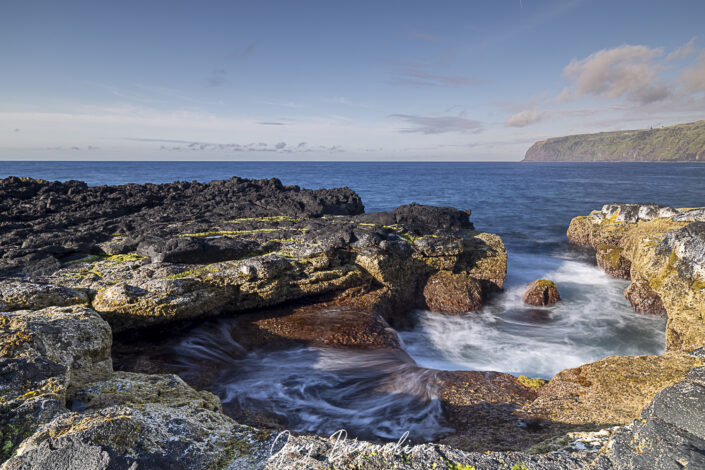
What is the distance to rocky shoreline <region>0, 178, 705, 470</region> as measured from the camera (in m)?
2.86

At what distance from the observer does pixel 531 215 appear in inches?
1398

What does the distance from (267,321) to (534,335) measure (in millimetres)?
8562

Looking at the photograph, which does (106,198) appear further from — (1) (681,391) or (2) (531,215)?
(2) (531,215)

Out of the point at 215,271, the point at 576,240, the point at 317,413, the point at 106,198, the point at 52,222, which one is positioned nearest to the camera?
the point at 317,413

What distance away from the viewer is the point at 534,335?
1163 centimetres

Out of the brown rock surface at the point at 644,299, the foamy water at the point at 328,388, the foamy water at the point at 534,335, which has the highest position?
the brown rock surface at the point at 644,299

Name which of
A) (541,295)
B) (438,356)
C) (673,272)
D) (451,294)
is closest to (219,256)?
(438,356)

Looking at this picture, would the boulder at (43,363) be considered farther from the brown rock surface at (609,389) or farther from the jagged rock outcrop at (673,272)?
the jagged rock outcrop at (673,272)

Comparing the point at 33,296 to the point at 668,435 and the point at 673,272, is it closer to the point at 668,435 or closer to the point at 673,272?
the point at 668,435

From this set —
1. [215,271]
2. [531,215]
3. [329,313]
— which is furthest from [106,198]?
[531,215]

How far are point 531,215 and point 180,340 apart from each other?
1382 inches

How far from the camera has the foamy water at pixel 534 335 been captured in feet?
33.2

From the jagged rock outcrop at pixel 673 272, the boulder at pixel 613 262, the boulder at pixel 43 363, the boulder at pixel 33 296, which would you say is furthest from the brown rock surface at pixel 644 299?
the boulder at pixel 33 296

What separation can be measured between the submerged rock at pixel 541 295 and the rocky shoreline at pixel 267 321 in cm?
147
